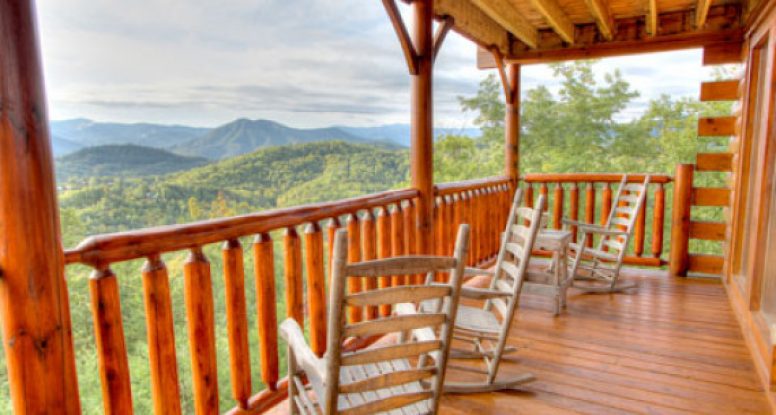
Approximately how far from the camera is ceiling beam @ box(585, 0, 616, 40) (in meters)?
3.84

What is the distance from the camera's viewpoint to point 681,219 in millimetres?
4570

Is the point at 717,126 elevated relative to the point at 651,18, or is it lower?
lower

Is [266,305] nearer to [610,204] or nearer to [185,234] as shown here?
[185,234]

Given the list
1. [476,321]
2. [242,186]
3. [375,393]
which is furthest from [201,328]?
[242,186]

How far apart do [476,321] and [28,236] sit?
1.95m

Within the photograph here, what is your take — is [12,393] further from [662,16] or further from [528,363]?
[662,16]

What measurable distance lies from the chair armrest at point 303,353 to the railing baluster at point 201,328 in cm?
35

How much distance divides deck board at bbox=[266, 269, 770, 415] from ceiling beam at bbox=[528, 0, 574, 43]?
98.9 inches

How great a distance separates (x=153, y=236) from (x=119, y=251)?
4.5 inches

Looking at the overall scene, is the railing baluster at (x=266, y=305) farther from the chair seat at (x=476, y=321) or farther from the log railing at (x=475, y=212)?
the log railing at (x=475, y=212)

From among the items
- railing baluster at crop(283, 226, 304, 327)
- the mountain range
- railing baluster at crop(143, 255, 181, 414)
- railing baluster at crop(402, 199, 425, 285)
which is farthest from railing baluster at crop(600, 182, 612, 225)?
railing baluster at crop(143, 255, 181, 414)

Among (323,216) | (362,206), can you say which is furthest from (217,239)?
(362,206)

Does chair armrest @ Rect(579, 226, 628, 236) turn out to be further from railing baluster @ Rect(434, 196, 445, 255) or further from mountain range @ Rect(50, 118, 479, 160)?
mountain range @ Rect(50, 118, 479, 160)

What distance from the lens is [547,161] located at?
14781 millimetres
